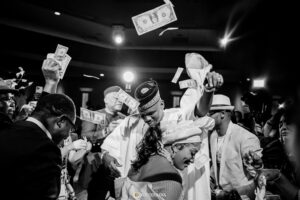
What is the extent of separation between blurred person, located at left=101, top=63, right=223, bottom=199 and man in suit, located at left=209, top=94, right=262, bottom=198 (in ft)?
2.11

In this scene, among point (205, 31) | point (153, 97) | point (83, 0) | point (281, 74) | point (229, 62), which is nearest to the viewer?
point (281, 74)

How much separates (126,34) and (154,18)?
31.2 feet

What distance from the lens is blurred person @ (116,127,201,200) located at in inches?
77.4

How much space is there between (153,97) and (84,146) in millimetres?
961

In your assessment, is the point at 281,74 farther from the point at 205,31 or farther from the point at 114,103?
the point at 205,31

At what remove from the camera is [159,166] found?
2070mm

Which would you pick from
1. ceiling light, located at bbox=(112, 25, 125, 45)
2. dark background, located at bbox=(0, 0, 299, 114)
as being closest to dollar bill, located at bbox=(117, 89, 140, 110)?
dark background, located at bbox=(0, 0, 299, 114)

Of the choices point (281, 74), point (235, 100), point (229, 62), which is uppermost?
point (229, 62)

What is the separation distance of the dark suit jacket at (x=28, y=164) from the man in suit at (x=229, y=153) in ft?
6.63

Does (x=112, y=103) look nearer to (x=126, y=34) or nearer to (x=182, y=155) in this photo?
(x=182, y=155)

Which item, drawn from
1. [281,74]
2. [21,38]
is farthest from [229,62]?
[281,74]

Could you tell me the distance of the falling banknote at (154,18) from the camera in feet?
8.52

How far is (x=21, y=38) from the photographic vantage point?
34.2 ft

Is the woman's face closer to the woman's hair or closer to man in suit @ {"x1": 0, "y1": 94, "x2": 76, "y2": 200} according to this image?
the woman's hair
